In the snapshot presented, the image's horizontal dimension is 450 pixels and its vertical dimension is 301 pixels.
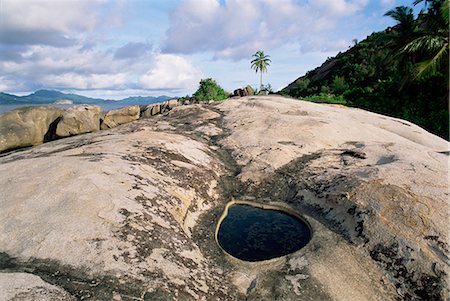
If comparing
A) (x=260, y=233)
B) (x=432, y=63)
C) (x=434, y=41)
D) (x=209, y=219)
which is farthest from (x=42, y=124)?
(x=434, y=41)

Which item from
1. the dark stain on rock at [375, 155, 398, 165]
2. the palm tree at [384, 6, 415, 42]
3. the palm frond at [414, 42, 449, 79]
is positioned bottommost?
the dark stain on rock at [375, 155, 398, 165]

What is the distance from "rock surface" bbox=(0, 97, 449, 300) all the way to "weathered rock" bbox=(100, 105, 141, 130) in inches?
687

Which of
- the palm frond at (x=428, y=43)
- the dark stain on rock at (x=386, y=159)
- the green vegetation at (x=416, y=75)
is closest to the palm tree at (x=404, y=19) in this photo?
the green vegetation at (x=416, y=75)

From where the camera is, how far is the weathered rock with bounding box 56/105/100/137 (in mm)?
26016

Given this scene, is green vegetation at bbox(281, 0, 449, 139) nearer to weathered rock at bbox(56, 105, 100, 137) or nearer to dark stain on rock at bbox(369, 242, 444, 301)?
dark stain on rock at bbox(369, 242, 444, 301)

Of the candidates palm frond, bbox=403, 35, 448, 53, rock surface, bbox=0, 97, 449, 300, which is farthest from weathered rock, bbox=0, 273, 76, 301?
palm frond, bbox=403, 35, 448, 53

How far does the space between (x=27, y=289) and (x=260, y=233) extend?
648 centimetres

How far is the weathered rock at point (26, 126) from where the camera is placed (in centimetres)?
2334

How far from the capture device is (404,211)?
8.76 m

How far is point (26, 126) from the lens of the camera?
968 inches

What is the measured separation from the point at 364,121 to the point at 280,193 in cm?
1064

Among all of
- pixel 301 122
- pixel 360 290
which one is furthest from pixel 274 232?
pixel 301 122

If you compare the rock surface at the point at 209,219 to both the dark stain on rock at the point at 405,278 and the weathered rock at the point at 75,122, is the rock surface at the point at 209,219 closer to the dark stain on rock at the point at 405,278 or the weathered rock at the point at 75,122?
the dark stain on rock at the point at 405,278

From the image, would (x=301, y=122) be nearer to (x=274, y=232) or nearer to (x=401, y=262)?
(x=274, y=232)
